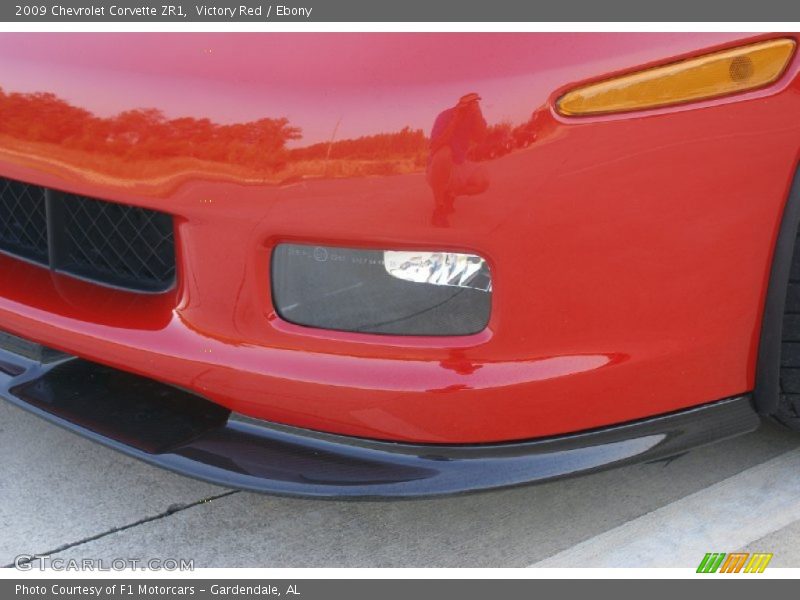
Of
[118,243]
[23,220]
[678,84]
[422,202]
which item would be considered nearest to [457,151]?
[422,202]

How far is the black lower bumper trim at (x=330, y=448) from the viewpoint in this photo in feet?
5.79

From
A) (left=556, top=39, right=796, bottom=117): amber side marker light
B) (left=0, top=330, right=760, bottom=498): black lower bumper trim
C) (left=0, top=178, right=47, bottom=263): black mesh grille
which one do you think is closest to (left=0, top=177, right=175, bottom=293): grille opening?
(left=0, top=178, right=47, bottom=263): black mesh grille

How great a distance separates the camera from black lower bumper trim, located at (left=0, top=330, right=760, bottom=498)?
5.79 ft

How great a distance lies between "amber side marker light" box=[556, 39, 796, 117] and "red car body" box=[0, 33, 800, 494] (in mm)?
17

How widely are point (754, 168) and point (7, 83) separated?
1.31 metres

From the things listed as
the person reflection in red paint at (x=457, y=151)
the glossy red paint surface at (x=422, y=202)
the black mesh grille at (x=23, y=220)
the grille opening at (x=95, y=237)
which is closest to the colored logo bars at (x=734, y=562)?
the glossy red paint surface at (x=422, y=202)

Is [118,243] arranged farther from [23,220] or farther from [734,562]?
[734,562]

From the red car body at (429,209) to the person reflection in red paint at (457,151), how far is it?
2 cm

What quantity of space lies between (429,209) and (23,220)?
0.94 m

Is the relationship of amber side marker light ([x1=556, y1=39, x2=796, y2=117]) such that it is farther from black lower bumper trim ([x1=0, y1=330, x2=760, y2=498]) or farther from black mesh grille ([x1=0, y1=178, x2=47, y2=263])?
black mesh grille ([x1=0, y1=178, x2=47, y2=263])

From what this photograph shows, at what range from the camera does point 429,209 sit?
1.61 metres
